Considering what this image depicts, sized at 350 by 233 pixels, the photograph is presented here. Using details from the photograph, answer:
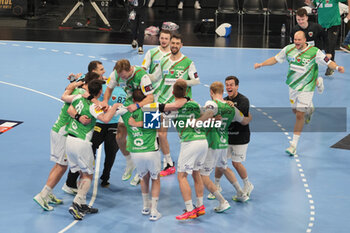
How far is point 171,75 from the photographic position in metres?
10.3

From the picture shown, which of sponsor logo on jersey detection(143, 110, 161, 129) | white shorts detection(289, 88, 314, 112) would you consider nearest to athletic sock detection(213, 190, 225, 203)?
sponsor logo on jersey detection(143, 110, 161, 129)

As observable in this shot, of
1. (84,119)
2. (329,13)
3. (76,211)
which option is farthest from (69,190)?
(329,13)

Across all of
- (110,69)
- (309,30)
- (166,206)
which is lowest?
(166,206)

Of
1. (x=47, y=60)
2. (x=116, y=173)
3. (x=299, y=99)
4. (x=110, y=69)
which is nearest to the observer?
(x=116, y=173)

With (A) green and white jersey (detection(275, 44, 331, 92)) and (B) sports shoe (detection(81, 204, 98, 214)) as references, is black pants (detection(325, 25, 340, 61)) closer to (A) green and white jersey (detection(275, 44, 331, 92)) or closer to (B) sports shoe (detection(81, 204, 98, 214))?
(A) green and white jersey (detection(275, 44, 331, 92))

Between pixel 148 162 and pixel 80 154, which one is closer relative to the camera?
pixel 148 162

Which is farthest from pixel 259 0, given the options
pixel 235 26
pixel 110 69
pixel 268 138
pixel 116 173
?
pixel 116 173

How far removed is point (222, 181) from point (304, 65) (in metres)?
2.78

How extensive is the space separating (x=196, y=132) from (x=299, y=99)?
136 inches

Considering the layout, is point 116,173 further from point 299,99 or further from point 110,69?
point 110,69

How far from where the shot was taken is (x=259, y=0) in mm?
23156

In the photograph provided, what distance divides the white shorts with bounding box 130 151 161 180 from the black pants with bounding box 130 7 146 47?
34.1 feet

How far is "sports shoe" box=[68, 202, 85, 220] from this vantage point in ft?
28.3

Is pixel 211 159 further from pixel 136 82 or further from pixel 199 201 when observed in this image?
pixel 136 82
